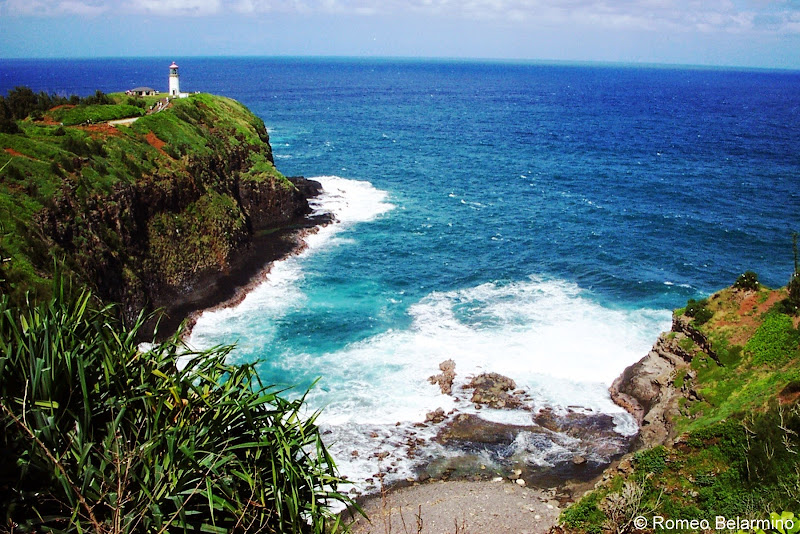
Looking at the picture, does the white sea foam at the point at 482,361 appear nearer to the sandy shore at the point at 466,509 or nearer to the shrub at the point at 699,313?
the sandy shore at the point at 466,509

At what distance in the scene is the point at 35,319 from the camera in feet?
49.7

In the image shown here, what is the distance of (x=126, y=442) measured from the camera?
14.2 meters

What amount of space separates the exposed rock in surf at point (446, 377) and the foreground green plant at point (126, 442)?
2253 cm

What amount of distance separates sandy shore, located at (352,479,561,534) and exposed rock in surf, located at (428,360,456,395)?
27.2 feet

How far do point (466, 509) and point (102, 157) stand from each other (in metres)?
38.8

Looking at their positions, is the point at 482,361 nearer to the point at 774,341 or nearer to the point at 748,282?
the point at 748,282

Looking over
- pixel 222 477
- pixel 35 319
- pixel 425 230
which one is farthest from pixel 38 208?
pixel 425 230

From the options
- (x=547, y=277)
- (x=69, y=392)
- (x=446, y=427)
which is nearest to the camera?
(x=69, y=392)

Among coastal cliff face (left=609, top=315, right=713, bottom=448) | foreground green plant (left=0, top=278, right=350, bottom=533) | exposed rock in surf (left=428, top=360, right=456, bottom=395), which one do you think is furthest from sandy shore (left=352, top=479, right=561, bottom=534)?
foreground green plant (left=0, top=278, right=350, bottom=533)

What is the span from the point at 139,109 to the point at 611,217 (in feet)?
182

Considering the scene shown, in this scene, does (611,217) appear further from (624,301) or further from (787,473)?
(787,473)

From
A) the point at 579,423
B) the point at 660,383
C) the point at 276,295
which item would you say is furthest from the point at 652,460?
the point at 276,295

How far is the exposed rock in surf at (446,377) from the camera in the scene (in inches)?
1523

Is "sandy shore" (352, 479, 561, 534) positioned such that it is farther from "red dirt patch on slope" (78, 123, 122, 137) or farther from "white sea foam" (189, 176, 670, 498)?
"red dirt patch on slope" (78, 123, 122, 137)
